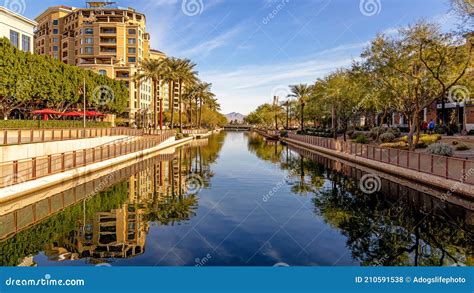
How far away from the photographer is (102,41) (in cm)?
10900

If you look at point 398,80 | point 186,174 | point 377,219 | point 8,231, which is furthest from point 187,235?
point 398,80

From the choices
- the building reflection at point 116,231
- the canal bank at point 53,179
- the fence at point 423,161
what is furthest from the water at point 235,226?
the fence at point 423,161

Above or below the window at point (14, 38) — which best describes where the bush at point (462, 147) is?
below

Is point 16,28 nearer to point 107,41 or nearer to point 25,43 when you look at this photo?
point 25,43

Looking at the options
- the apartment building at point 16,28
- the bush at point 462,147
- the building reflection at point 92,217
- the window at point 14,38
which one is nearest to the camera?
the building reflection at point 92,217

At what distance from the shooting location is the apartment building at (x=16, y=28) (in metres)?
52.6

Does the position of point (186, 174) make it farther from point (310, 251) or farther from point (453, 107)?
point (453, 107)

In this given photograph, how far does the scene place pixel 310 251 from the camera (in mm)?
11680

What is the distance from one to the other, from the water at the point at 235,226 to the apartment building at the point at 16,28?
41723 millimetres

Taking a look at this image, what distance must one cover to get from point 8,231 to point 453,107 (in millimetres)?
66734

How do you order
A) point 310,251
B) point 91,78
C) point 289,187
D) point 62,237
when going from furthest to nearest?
point 91,78
point 289,187
point 62,237
point 310,251

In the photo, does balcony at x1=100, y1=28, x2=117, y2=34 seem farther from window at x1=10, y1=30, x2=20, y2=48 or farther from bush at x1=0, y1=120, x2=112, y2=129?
bush at x1=0, y1=120, x2=112, y2=129

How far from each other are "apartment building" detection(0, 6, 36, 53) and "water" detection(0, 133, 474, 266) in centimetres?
4172

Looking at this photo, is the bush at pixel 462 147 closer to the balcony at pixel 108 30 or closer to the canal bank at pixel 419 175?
the canal bank at pixel 419 175
